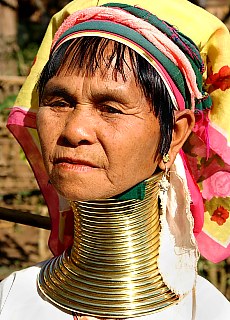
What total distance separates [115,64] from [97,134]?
0.17 meters

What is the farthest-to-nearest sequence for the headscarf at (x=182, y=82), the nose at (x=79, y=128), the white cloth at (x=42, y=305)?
the white cloth at (x=42, y=305), the headscarf at (x=182, y=82), the nose at (x=79, y=128)

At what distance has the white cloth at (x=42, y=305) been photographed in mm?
1501

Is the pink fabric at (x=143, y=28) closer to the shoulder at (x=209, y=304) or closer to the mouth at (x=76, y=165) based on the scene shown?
the mouth at (x=76, y=165)

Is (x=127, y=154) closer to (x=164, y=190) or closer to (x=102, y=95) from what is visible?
(x=102, y=95)

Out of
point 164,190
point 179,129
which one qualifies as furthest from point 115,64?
point 164,190

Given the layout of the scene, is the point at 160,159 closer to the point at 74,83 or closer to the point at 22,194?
the point at 74,83

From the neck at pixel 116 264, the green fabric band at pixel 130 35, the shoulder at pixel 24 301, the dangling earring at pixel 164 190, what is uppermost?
the green fabric band at pixel 130 35

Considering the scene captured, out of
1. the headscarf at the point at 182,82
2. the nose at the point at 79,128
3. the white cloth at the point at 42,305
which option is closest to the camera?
the nose at the point at 79,128

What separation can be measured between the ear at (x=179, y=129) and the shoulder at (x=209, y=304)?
15.6 inches

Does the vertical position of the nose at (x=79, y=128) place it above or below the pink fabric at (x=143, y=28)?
below

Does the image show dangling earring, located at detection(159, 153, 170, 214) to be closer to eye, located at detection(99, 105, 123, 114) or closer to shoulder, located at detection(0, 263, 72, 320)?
eye, located at detection(99, 105, 123, 114)

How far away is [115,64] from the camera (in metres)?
1.31

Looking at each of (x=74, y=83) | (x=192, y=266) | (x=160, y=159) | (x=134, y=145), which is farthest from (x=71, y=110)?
(x=192, y=266)

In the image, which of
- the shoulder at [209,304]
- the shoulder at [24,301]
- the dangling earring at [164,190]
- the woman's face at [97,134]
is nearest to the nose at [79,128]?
the woman's face at [97,134]
